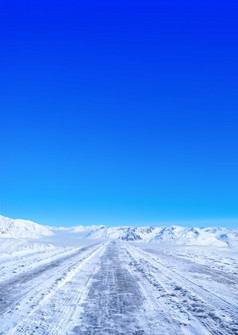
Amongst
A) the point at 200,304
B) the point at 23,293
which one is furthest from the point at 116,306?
the point at 23,293

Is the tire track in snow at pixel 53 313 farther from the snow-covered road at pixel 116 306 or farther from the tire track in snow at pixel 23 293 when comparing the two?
the tire track in snow at pixel 23 293

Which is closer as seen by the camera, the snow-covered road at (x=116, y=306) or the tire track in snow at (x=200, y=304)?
the snow-covered road at (x=116, y=306)

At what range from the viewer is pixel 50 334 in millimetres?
4074

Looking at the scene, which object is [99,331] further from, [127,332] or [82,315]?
[82,315]

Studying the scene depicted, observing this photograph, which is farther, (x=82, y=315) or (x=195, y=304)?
(x=195, y=304)

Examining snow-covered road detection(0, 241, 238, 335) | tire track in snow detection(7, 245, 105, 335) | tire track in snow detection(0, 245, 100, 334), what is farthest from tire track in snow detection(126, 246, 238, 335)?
tire track in snow detection(0, 245, 100, 334)

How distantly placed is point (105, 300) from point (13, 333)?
8.92 ft

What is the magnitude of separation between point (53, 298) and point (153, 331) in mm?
3100

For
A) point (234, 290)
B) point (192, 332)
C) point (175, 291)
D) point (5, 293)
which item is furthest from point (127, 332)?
point (234, 290)

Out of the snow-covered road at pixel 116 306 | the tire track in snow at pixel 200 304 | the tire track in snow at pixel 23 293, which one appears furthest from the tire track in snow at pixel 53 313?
the tire track in snow at pixel 200 304

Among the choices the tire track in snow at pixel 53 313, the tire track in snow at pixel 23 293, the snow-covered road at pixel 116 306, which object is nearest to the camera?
the tire track in snow at pixel 53 313

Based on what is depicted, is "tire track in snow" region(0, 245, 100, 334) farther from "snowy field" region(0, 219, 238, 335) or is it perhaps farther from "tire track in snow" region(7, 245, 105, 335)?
"tire track in snow" region(7, 245, 105, 335)

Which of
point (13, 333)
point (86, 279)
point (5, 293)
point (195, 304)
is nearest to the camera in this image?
point (13, 333)

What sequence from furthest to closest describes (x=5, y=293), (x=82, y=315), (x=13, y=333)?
(x=5, y=293) → (x=82, y=315) → (x=13, y=333)
